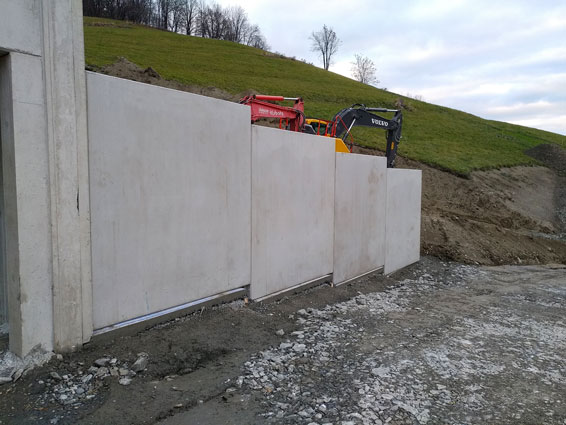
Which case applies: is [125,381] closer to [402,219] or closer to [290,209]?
[290,209]

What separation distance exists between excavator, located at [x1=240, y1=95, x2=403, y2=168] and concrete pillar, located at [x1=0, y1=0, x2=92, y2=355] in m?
4.50

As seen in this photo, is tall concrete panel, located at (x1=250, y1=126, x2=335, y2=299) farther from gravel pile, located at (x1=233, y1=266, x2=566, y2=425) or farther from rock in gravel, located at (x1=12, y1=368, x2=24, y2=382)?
rock in gravel, located at (x1=12, y1=368, x2=24, y2=382)

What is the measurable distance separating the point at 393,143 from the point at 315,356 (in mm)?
9403

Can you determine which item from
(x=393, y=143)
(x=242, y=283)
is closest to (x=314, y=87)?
(x=393, y=143)

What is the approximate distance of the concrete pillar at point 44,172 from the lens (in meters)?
3.32

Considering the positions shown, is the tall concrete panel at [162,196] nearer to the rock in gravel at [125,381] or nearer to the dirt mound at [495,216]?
the rock in gravel at [125,381]

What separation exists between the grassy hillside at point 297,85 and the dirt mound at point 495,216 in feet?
4.29

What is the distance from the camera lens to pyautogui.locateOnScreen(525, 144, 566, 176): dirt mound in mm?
27547

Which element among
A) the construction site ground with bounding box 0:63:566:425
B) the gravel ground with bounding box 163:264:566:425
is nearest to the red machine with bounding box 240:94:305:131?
the construction site ground with bounding box 0:63:566:425

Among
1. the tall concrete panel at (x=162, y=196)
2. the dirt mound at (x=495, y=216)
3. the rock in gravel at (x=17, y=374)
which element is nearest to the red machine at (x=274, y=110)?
the tall concrete panel at (x=162, y=196)

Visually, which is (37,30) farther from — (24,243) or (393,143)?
(393,143)

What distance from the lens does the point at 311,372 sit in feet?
13.6

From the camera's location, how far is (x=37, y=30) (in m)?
3.43

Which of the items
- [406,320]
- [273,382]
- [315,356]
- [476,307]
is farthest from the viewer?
[476,307]
